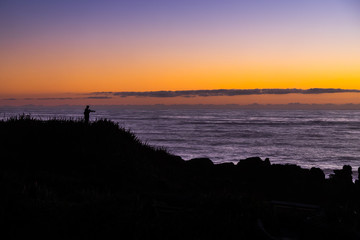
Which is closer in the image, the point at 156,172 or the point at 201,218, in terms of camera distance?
the point at 201,218

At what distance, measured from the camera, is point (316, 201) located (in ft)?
57.8

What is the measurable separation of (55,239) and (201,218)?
11.0ft

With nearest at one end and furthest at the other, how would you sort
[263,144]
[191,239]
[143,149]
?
[191,239] < [143,149] < [263,144]

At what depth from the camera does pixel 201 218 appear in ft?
29.3

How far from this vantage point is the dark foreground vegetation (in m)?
8.45

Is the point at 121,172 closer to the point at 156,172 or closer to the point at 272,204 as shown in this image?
the point at 156,172

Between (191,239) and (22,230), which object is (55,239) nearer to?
(22,230)

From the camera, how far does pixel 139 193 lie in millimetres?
12023

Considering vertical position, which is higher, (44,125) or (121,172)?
(44,125)

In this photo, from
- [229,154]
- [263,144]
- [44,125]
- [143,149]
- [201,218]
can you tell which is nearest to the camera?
[201,218]

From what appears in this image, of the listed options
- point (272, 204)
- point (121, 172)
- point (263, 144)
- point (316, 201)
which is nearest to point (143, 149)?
point (121, 172)

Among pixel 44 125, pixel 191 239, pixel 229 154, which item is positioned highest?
pixel 44 125

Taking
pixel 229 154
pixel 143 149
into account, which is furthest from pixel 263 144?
pixel 143 149

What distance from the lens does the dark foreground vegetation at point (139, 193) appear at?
8445 millimetres
